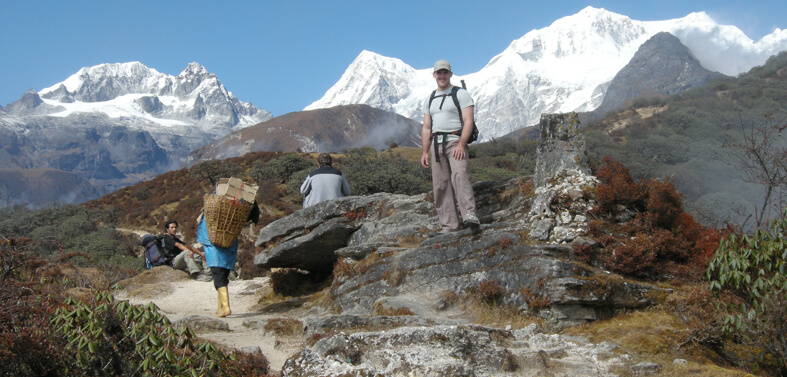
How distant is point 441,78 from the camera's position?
8500 mm

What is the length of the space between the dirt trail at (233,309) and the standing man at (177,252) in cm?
32

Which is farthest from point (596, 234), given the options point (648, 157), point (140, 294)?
point (648, 157)

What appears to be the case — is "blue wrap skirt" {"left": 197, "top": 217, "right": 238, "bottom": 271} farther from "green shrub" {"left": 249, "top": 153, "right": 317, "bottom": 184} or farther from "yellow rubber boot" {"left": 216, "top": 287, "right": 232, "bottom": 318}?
"green shrub" {"left": 249, "top": 153, "right": 317, "bottom": 184}

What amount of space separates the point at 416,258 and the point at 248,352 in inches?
121

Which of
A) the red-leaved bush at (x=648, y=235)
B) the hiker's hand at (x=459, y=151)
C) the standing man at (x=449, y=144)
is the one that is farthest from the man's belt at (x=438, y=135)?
the red-leaved bush at (x=648, y=235)

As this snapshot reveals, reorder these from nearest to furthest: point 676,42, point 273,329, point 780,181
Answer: point 273,329, point 780,181, point 676,42

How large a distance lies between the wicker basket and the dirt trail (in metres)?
1.24

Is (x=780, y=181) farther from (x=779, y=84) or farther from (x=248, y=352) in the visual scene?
(x=779, y=84)

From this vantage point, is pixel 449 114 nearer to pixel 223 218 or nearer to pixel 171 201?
pixel 223 218

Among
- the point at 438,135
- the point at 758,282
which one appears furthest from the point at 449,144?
the point at 758,282

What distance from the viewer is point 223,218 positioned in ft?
29.4

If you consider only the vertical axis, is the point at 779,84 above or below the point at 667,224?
above

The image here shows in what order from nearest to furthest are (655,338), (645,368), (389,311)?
1. (645,368)
2. (655,338)
3. (389,311)

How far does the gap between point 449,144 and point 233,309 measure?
219 inches
